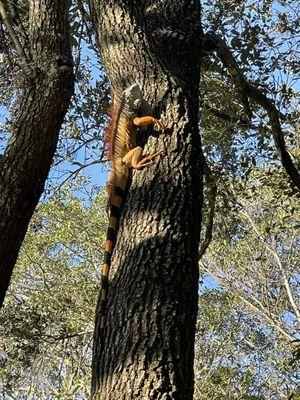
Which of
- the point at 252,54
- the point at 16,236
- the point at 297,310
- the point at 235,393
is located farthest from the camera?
the point at 297,310

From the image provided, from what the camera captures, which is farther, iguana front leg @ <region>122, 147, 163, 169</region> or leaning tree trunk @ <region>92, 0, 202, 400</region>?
iguana front leg @ <region>122, 147, 163, 169</region>

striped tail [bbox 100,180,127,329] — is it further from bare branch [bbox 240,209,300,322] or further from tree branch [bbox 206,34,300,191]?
bare branch [bbox 240,209,300,322]

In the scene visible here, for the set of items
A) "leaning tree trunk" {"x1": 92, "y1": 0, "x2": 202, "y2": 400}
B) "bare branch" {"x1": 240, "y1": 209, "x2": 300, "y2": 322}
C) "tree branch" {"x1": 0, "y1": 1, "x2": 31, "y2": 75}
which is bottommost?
"leaning tree trunk" {"x1": 92, "y1": 0, "x2": 202, "y2": 400}

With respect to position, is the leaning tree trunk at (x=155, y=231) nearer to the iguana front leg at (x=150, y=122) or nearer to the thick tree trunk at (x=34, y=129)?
the iguana front leg at (x=150, y=122)

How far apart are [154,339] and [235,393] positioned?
29.8 ft

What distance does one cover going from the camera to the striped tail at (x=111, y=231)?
2.02m

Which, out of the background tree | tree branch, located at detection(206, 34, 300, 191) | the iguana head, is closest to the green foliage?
the background tree

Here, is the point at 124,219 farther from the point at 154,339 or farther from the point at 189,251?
the point at 154,339

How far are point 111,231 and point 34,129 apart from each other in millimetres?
664

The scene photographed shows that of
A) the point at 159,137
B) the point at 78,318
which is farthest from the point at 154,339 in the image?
the point at 78,318

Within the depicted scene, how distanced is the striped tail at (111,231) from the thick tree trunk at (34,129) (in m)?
0.39

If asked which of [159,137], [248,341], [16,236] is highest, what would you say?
[248,341]

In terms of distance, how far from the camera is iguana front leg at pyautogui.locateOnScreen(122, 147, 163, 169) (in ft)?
7.39

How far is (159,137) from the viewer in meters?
2.32
